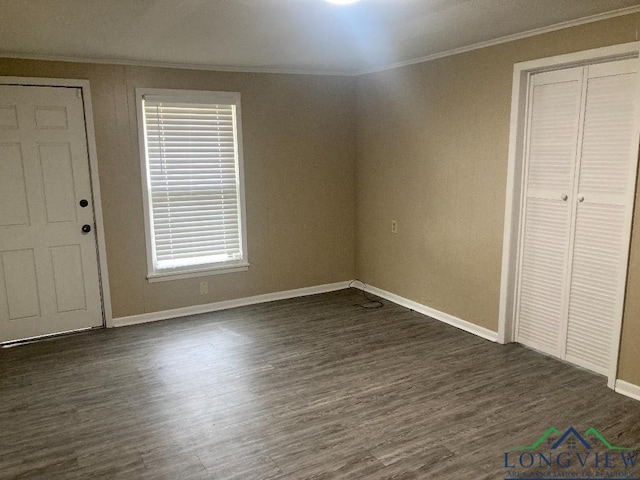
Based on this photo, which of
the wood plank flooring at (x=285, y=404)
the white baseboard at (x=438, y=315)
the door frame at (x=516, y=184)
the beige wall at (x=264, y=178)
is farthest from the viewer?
the beige wall at (x=264, y=178)

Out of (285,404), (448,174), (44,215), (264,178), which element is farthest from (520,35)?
(44,215)

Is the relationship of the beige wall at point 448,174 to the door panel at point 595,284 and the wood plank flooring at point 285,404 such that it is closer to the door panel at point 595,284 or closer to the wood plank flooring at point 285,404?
the door panel at point 595,284

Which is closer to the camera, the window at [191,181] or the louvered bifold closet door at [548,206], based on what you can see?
the louvered bifold closet door at [548,206]

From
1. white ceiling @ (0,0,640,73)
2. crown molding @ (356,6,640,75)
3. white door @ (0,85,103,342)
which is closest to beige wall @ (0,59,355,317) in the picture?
white door @ (0,85,103,342)

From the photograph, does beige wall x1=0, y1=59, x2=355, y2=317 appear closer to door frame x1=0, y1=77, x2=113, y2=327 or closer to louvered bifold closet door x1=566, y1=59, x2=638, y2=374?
door frame x1=0, y1=77, x2=113, y2=327

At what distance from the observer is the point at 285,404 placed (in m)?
3.01

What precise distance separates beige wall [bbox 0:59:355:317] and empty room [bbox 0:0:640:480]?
0.02 metres

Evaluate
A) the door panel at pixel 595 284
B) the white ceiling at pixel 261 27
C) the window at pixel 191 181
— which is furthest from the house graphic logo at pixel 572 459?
the window at pixel 191 181

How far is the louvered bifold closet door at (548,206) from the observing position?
3.32 m

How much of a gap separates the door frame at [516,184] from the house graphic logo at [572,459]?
2.34 ft

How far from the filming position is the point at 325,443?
103 inches

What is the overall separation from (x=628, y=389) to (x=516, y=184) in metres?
1.54

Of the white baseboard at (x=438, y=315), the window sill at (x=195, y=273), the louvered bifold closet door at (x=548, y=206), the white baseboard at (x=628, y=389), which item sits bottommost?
the white baseboard at (x=628, y=389)

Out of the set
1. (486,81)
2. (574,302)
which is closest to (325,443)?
(574,302)
